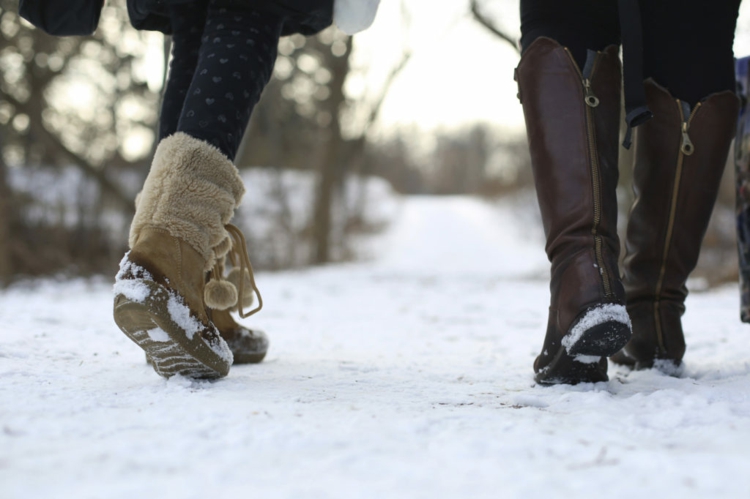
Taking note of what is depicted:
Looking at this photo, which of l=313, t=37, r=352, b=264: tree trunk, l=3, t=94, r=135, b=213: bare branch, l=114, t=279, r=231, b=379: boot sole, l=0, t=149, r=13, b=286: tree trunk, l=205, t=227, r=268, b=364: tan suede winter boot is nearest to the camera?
l=114, t=279, r=231, b=379: boot sole

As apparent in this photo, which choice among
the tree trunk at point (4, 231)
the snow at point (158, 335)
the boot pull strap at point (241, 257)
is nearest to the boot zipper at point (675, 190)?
the boot pull strap at point (241, 257)

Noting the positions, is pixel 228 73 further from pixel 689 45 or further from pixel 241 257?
pixel 689 45

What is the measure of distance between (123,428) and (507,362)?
91 cm

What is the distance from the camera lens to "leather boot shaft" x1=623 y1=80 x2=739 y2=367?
1174 millimetres

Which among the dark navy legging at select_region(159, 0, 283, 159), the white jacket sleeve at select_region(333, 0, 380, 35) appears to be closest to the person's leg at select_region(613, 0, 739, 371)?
the white jacket sleeve at select_region(333, 0, 380, 35)

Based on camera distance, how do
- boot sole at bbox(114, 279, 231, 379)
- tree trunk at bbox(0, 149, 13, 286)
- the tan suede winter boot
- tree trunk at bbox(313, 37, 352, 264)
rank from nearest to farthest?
boot sole at bbox(114, 279, 231, 379)
the tan suede winter boot
tree trunk at bbox(0, 149, 13, 286)
tree trunk at bbox(313, 37, 352, 264)

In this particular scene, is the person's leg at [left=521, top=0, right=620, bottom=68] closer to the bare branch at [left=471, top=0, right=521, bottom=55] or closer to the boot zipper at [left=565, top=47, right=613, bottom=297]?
the boot zipper at [left=565, top=47, right=613, bottom=297]

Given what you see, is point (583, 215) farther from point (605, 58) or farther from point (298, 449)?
point (298, 449)

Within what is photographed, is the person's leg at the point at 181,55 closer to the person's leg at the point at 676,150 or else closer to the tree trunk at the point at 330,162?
the person's leg at the point at 676,150

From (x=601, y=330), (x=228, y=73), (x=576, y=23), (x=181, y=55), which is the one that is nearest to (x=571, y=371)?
(x=601, y=330)

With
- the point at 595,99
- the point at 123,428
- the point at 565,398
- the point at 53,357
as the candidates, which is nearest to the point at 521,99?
the point at 595,99

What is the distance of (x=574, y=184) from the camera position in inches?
39.3

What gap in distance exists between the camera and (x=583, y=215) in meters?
0.98

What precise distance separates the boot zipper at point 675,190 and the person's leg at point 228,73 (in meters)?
0.83
